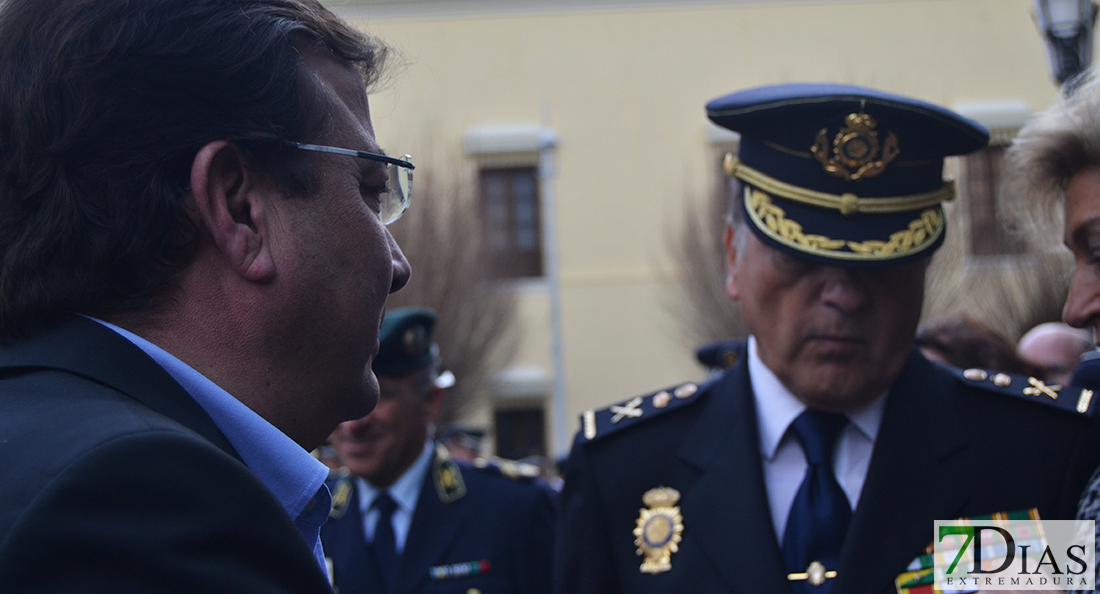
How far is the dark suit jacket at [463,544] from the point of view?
4.17m

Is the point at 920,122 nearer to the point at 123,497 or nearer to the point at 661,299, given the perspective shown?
the point at 123,497

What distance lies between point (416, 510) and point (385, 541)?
175mm

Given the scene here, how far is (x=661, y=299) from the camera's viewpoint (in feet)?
61.9

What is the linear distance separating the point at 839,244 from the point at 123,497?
1701 millimetres

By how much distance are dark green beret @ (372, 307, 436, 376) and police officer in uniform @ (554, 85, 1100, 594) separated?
191 cm

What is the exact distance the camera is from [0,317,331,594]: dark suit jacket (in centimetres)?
116

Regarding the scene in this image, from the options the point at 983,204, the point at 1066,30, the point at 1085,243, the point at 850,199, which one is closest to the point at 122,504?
the point at 850,199

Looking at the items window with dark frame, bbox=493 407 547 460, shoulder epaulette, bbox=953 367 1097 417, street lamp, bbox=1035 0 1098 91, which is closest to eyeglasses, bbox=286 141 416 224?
shoulder epaulette, bbox=953 367 1097 417

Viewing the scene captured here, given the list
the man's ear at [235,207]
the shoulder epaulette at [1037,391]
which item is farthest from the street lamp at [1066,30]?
the man's ear at [235,207]

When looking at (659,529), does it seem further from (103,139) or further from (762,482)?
(103,139)

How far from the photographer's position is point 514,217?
754 inches

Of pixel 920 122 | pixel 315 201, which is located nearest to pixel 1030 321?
pixel 920 122

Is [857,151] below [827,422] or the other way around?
the other way around

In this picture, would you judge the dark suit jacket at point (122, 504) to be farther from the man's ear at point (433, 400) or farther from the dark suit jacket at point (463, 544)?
the man's ear at point (433, 400)
